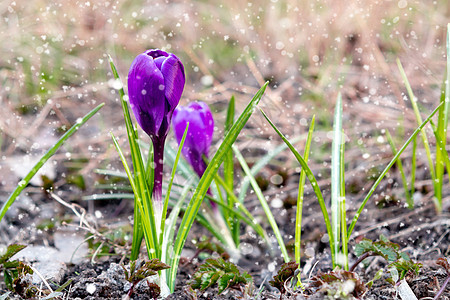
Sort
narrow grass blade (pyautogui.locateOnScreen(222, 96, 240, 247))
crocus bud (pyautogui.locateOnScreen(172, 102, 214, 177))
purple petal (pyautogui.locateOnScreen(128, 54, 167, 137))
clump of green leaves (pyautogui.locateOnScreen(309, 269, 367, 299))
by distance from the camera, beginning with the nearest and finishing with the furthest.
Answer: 1. clump of green leaves (pyautogui.locateOnScreen(309, 269, 367, 299))
2. purple petal (pyautogui.locateOnScreen(128, 54, 167, 137))
3. crocus bud (pyautogui.locateOnScreen(172, 102, 214, 177))
4. narrow grass blade (pyautogui.locateOnScreen(222, 96, 240, 247))

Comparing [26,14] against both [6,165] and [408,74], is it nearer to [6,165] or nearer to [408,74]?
[6,165]

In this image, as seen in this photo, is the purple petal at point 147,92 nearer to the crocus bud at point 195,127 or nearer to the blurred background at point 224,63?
the crocus bud at point 195,127

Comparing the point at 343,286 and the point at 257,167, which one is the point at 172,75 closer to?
the point at 343,286

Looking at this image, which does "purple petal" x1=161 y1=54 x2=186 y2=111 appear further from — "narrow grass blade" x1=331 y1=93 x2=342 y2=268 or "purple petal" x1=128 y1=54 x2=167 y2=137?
"narrow grass blade" x1=331 y1=93 x2=342 y2=268

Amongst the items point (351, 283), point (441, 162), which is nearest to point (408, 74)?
point (441, 162)

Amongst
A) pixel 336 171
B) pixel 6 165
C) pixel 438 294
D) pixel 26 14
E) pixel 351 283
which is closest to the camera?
pixel 351 283

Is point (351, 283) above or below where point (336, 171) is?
below

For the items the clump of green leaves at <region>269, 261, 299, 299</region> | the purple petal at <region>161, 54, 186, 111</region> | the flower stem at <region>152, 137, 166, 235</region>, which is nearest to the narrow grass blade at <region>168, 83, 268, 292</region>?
the flower stem at <region>152, 137, 166, 235</region>
